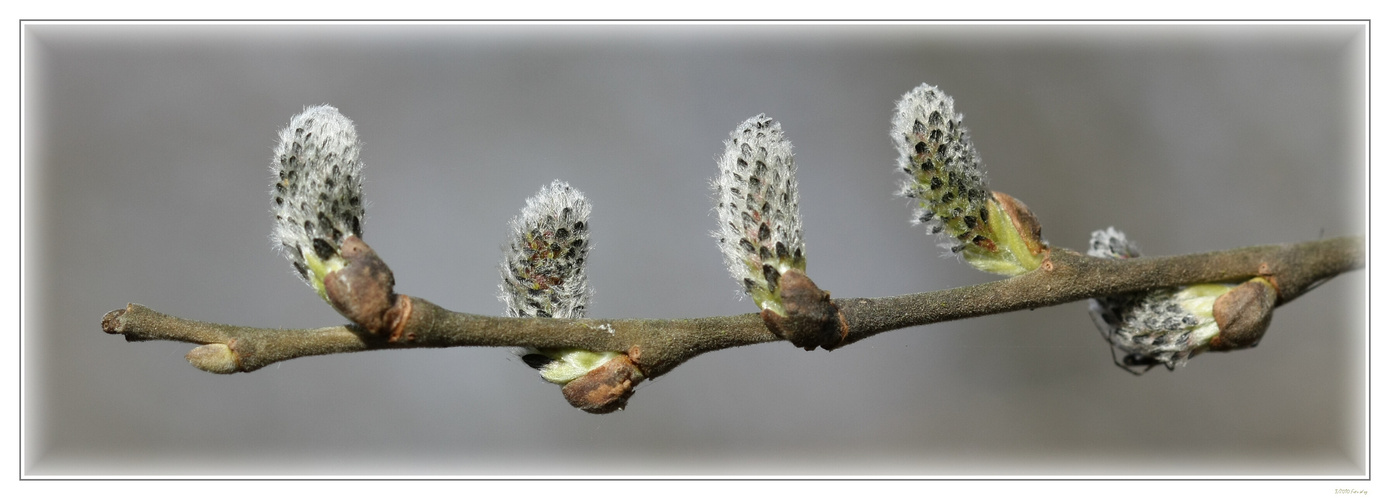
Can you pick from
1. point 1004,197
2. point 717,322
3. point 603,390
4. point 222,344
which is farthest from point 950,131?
point 222,344

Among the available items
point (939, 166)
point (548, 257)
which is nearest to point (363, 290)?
point (548, 257)

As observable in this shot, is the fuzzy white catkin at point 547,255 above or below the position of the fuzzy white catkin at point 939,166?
below

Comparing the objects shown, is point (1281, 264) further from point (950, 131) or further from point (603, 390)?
point (603, 390)

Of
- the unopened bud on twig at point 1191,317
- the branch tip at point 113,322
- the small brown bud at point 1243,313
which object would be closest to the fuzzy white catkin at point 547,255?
the branch tip at point 113,322

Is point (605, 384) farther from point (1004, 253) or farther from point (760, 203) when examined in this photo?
point (1004, 253)

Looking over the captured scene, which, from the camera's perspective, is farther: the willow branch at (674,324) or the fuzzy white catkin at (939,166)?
the fuzzy white catkin at (939,166)

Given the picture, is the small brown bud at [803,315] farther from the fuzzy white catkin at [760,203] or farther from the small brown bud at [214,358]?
the small brown bud at [214,358]
